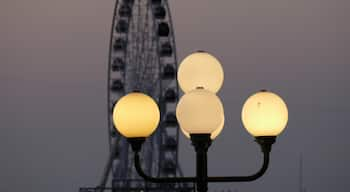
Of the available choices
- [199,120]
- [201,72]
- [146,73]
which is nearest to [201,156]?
[199,120]

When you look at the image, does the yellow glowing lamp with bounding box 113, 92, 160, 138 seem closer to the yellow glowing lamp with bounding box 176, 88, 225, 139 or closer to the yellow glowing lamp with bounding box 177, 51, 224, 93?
the yellow glowing lamp with bounding box 176, 88, 225, 139

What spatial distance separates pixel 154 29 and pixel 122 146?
1.26m

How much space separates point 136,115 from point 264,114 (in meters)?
0.33

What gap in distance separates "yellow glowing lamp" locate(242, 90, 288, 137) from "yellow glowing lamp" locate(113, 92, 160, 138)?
0.24 meters

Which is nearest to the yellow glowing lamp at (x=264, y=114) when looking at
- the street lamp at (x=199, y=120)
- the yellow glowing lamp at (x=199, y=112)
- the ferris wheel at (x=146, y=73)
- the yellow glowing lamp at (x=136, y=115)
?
the street lamp at (x=199, y=120)

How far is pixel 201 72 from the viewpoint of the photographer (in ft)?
6.81

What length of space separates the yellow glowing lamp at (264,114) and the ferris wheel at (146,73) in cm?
511

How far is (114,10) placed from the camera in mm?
7410

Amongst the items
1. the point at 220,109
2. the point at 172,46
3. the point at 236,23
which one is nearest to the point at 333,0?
the point at 236,23

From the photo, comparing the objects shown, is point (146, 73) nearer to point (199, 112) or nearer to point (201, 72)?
point (201, 72)

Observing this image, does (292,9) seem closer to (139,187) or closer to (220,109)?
(139,187)

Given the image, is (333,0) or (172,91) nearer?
(333,0)

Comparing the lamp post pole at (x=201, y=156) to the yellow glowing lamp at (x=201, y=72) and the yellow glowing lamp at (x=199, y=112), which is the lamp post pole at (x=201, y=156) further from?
the yellow glowing lamp at (x=201, y=72)

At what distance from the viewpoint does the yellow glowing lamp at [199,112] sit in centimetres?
182
